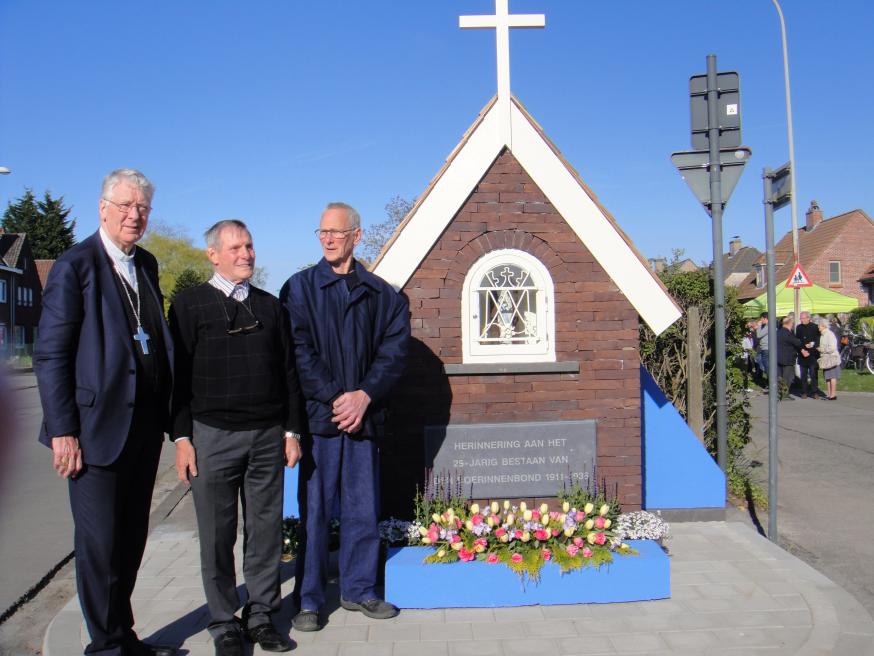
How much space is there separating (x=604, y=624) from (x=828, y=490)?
17.5ft

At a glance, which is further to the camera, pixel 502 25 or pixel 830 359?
pixel 830 359

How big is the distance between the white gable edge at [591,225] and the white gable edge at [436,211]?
1.02 feet

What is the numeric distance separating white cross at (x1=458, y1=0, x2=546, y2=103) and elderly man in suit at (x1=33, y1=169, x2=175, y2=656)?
2826 millimetres

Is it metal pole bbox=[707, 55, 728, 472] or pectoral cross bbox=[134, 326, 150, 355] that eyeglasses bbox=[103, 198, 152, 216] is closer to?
pectoral cross bbox=[134, 326, 150, 355]

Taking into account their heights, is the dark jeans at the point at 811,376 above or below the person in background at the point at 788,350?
below

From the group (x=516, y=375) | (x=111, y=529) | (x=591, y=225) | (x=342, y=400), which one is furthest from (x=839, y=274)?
(x=111, y=529)

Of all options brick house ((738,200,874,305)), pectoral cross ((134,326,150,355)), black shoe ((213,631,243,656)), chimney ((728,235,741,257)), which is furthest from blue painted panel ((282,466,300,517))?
chimney ((728,235,741,257))

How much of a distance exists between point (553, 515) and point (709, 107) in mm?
3788

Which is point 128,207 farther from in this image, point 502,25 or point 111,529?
point 502,25

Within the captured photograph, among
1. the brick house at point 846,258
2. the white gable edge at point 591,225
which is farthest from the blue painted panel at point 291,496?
the brick house at point 846,258

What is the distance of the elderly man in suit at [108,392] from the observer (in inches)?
133

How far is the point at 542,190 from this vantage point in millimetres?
5574

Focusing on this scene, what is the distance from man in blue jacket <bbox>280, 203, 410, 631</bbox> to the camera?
14.0 feet

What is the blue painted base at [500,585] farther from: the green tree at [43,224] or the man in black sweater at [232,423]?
the green tree at [43,224]
